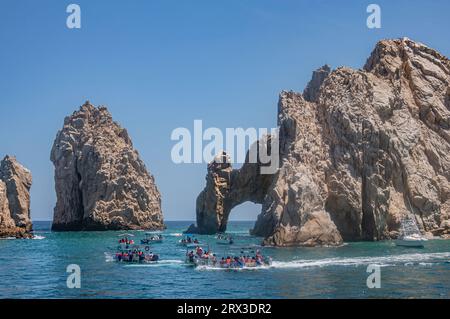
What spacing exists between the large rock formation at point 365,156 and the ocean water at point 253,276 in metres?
8.54

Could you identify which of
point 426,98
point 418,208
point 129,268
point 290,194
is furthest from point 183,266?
point 426,98

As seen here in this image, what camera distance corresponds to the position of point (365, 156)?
84.4 m

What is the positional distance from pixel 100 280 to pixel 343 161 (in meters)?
49.3

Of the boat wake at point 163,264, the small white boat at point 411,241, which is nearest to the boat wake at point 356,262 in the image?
the boat wake at point 163,264

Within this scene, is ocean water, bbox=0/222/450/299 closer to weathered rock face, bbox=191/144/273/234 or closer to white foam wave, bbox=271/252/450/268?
white foam wave, bbox=271/252/450/268

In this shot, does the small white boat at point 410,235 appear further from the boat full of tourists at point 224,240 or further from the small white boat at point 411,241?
the boat full of tourists at point 224,240

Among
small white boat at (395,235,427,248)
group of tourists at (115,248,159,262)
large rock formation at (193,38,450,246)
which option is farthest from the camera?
large rock formation at (193,38,450,246)

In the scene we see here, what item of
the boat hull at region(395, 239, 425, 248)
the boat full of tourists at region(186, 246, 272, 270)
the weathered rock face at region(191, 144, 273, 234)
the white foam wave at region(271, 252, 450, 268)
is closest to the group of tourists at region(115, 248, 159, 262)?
the boat full of tourists at region(186, 246, 272, 270)

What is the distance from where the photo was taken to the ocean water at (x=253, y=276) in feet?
123

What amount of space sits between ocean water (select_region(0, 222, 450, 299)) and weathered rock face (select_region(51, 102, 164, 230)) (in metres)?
66.0

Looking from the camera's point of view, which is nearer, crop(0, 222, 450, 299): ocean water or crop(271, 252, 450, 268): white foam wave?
crop(0, 222, 450, 299): ocean water

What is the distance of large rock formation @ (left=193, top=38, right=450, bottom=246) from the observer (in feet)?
245
